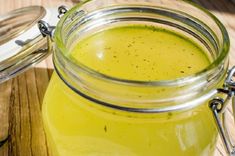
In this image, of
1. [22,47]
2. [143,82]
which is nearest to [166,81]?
[143,82]

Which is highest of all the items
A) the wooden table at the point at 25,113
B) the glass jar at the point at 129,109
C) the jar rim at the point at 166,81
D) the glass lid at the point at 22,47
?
the jar rim at the point at 166,81

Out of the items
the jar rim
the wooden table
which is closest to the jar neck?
the jar rim

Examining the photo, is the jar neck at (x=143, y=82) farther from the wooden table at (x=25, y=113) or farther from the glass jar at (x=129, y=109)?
the wooden table at (x=25, y=113)

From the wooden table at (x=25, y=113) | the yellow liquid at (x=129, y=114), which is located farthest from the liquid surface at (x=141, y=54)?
the wooden table at (x=25, y=113)

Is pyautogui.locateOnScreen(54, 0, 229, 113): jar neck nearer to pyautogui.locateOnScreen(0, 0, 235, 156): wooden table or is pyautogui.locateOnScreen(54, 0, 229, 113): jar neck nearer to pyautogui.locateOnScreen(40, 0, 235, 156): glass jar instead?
pyautogui.locateOnScreen(40, 0, 235, 156): glass jar

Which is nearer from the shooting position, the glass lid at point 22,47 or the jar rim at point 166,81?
the jar rim at point 166,81

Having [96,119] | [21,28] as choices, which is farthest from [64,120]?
[21,28]

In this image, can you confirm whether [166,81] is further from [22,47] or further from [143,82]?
[22,47]

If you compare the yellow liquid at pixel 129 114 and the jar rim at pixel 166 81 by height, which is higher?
the jar rim at pixel 166 81

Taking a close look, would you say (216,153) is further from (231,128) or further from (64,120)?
(64,120)
